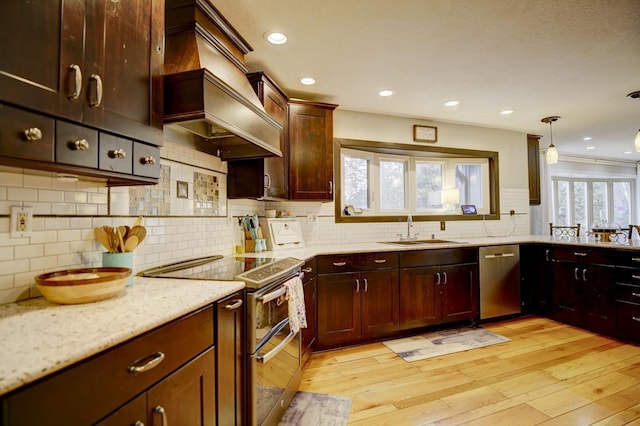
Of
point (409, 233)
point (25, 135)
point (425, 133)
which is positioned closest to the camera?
point (25, 135)

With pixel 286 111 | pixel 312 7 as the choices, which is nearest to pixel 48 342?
pixel 312 7

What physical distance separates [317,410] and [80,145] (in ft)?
6.16

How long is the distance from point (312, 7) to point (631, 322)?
373 cm

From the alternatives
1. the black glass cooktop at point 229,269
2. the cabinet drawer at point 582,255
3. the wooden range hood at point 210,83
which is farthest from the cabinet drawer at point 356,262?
the cabinet drawer at point 582,255

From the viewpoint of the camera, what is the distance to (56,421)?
0.70m

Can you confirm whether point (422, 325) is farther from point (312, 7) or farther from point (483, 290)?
point (312, 7)

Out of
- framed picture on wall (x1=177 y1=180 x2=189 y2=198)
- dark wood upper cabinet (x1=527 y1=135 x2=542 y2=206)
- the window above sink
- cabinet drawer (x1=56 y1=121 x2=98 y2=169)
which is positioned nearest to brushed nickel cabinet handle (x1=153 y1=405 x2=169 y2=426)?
cabinet drawer (x1=56 y1=121 x2=98 y2=169)

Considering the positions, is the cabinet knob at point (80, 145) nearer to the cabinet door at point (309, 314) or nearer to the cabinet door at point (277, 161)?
the cabinet door at point (277, 161)

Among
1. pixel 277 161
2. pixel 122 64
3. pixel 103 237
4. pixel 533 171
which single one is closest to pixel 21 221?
pixel 103 237

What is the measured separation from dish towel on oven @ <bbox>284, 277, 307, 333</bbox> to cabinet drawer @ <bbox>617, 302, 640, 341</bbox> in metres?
3.02

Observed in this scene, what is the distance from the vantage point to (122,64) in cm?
124

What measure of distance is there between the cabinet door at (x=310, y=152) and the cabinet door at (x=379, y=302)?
889 millimetres

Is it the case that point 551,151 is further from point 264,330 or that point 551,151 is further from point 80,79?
point 80,79

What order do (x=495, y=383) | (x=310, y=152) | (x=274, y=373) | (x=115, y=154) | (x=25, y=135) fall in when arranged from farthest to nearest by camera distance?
(x=310, y=152), (x=495, y=383), (x=274, y=373), (x=115, y=154), (x=25, y=135)
